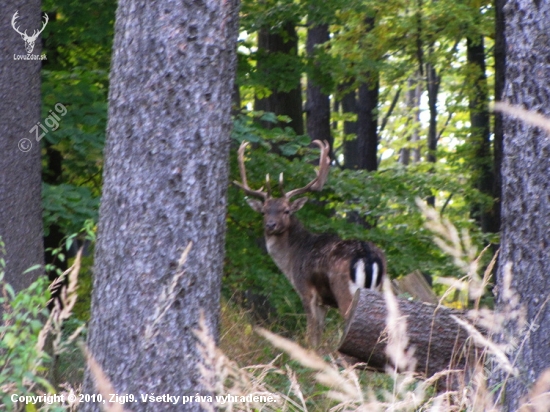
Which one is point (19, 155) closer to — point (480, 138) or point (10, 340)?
point (10, 340)

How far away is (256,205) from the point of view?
9906 mm

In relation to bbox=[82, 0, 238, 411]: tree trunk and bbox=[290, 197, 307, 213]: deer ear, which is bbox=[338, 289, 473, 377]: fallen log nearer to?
bbox=[82, 0, 238, 411]: tree trunk

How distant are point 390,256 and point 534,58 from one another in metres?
5.84

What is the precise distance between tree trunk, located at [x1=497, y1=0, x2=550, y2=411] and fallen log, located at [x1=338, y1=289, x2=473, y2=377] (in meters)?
1.24

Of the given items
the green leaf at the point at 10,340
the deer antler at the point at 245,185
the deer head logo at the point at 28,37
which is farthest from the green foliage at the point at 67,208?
the green leaf at the point at 10,340

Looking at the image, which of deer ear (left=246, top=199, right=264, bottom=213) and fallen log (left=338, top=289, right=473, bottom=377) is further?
deer ear (left=246, top=199, right=264, bottom=213)

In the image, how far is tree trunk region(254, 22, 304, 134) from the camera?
34.3 ft

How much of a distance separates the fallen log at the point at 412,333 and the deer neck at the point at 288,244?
335cm

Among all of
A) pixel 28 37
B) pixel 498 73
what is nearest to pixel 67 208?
pixel 28 37

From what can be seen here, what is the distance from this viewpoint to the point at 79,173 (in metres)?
8.27

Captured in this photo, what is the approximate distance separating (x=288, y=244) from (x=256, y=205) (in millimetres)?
616

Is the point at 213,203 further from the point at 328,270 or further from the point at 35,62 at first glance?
the point at 328,270

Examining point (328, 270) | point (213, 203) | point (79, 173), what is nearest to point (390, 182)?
point (328, 270)

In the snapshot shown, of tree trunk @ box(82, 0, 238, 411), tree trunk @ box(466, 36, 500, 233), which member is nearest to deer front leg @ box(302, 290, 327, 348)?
tree trunk @ box(82, 0, 238, 411)
